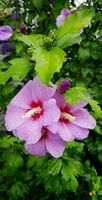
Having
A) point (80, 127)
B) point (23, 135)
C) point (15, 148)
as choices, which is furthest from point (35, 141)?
point (15, 148)

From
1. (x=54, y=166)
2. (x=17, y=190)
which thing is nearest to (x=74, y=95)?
(x=54, y=166)

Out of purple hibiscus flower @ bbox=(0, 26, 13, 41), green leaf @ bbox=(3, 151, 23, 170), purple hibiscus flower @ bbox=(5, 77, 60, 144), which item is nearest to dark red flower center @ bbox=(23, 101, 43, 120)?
purple hibiscus flower @ bbox=(5, 77, 60, 144)

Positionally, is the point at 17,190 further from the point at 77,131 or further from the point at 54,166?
the point at 77,131

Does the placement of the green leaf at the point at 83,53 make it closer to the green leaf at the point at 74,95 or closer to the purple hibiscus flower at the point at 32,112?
the green leaf at the point at 74,95

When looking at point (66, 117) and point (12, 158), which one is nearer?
point (66, 117)

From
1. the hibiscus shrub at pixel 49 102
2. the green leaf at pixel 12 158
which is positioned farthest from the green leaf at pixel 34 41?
the green leaf at pixel 12 158

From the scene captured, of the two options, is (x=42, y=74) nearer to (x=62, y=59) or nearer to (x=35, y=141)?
(x=62, y=59)
